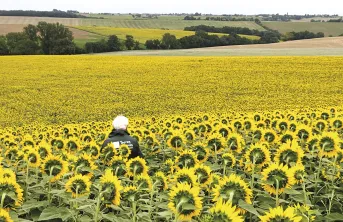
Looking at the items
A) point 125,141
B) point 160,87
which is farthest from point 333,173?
point 160,87

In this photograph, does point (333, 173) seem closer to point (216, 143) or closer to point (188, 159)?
point (188, 159)

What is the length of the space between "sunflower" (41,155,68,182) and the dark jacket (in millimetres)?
2028

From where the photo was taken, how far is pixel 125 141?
5.74 meters

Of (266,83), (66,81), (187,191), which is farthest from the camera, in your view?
(66,81)

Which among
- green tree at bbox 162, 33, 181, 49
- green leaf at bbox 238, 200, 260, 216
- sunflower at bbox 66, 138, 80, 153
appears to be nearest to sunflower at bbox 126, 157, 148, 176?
green leaf at bbox 238, 200, 260, 216

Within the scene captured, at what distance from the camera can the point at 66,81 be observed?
27641mm

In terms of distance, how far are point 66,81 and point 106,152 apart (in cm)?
2412

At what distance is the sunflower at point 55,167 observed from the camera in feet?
11.4

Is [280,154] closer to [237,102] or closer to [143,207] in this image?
[143,207]

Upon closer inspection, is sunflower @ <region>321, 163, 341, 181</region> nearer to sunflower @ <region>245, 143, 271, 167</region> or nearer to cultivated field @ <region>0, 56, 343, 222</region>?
cultivated field @ <region>0, 56, 343, 222</region>

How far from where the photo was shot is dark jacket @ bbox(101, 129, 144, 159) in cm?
561

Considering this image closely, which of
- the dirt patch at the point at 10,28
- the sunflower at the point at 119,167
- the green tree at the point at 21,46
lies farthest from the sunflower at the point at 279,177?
the dirt patch at the point at 10,28

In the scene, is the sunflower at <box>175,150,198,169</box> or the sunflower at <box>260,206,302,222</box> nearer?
the sunflower at <box>260,206,302,222</box>

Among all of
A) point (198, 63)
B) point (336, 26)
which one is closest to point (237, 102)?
point (198, 63)
